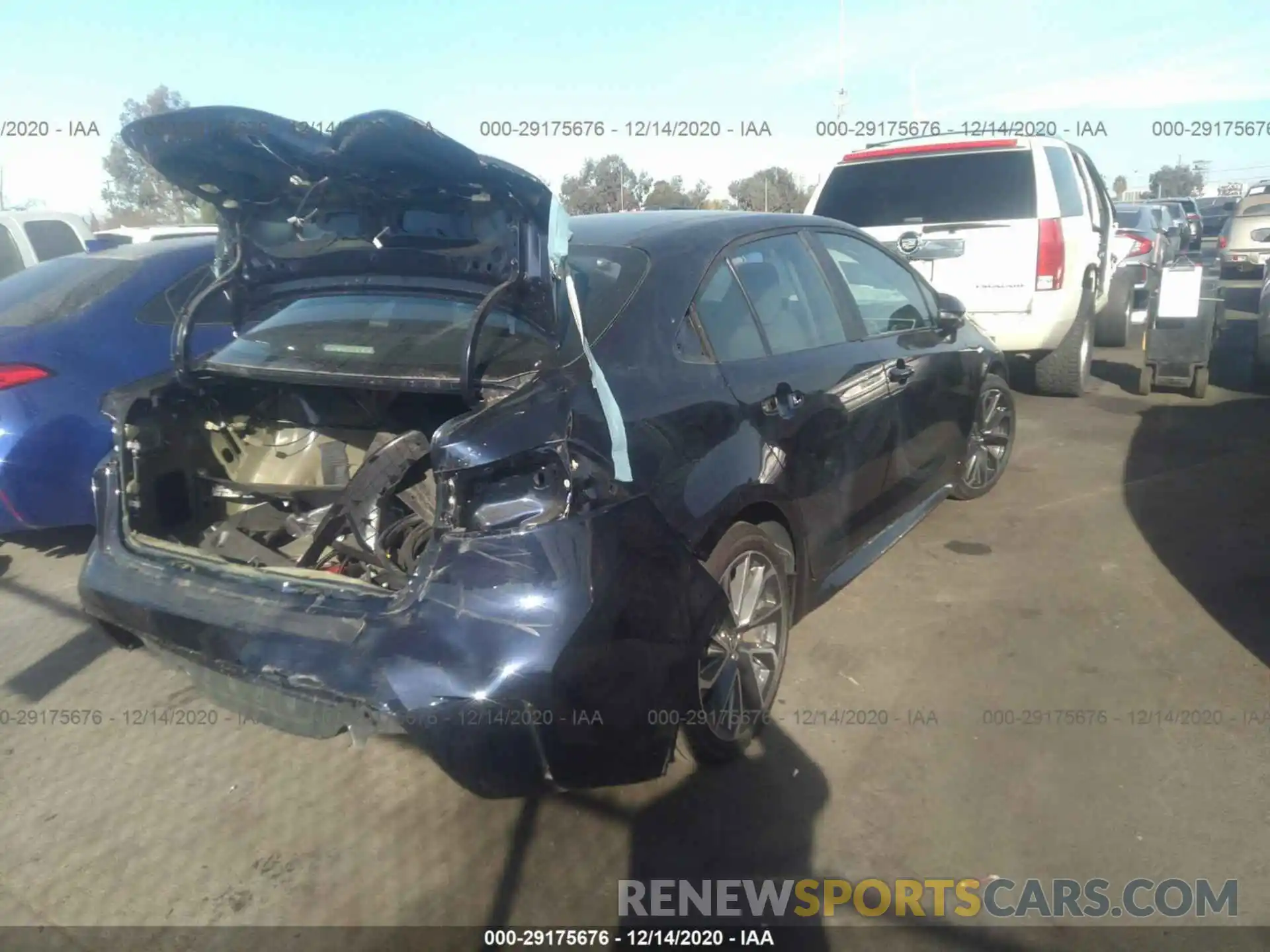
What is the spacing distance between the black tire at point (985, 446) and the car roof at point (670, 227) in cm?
197

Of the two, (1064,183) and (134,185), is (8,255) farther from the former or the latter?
(134,185)

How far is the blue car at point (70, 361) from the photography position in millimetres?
4613

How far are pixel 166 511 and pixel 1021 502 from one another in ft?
14.7

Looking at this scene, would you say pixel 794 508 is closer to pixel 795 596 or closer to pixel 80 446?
pixel 795 596

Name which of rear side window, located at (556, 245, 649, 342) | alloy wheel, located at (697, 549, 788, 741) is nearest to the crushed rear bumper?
alloy wheel, located at (697, 549, 788, 741)

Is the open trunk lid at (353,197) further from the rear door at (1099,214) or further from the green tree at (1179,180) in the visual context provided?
the green tree at (1179,180)

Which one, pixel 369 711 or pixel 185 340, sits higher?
pixel 185 340

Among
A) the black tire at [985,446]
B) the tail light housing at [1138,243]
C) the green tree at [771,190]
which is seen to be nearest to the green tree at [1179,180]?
the green tree at [771,190]

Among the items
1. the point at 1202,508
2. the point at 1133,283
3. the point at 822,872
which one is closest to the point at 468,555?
the point at 822,872

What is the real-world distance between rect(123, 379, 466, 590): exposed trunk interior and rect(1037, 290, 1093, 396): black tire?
619cm

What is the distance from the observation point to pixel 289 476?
381 cm

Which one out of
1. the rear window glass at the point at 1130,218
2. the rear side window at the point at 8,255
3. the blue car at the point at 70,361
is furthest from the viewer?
the rear window glass at the point at 1130,218

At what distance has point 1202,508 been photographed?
17.9 feet

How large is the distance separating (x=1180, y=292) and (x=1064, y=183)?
1415 mm
